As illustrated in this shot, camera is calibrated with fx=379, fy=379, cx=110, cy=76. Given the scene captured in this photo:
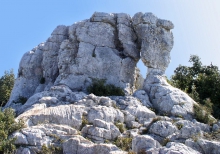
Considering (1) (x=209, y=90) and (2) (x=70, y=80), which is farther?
(1) (x=209, y=90)

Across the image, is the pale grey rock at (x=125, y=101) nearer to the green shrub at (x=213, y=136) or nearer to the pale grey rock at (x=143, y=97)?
the pale grey rock at (x=143, y=97)

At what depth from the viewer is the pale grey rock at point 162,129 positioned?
63.7ft

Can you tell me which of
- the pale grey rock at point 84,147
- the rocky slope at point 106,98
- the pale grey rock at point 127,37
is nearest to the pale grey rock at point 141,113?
the rocky slope at point 106,98

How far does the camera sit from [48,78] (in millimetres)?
29297

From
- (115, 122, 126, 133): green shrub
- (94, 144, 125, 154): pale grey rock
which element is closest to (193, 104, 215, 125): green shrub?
(115, 122, 126, 133): green shrub

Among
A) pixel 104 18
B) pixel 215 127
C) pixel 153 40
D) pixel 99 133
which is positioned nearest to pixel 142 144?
pixel 99 133

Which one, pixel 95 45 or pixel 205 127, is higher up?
pixel 95 45

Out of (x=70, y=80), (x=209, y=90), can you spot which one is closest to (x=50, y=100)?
(x=70, y=80)

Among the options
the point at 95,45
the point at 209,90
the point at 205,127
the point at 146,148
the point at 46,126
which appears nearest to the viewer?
the point at 146,148

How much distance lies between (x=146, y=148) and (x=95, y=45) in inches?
556

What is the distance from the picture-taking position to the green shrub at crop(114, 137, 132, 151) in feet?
59.0

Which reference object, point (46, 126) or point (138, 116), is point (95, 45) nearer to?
point (138, 116)

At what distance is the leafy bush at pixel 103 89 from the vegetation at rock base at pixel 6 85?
12826 millimetres

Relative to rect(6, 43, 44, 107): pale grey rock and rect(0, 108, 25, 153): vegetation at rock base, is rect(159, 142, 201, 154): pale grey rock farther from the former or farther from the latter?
rect(6, 43, 44, 107): pale grey rock
